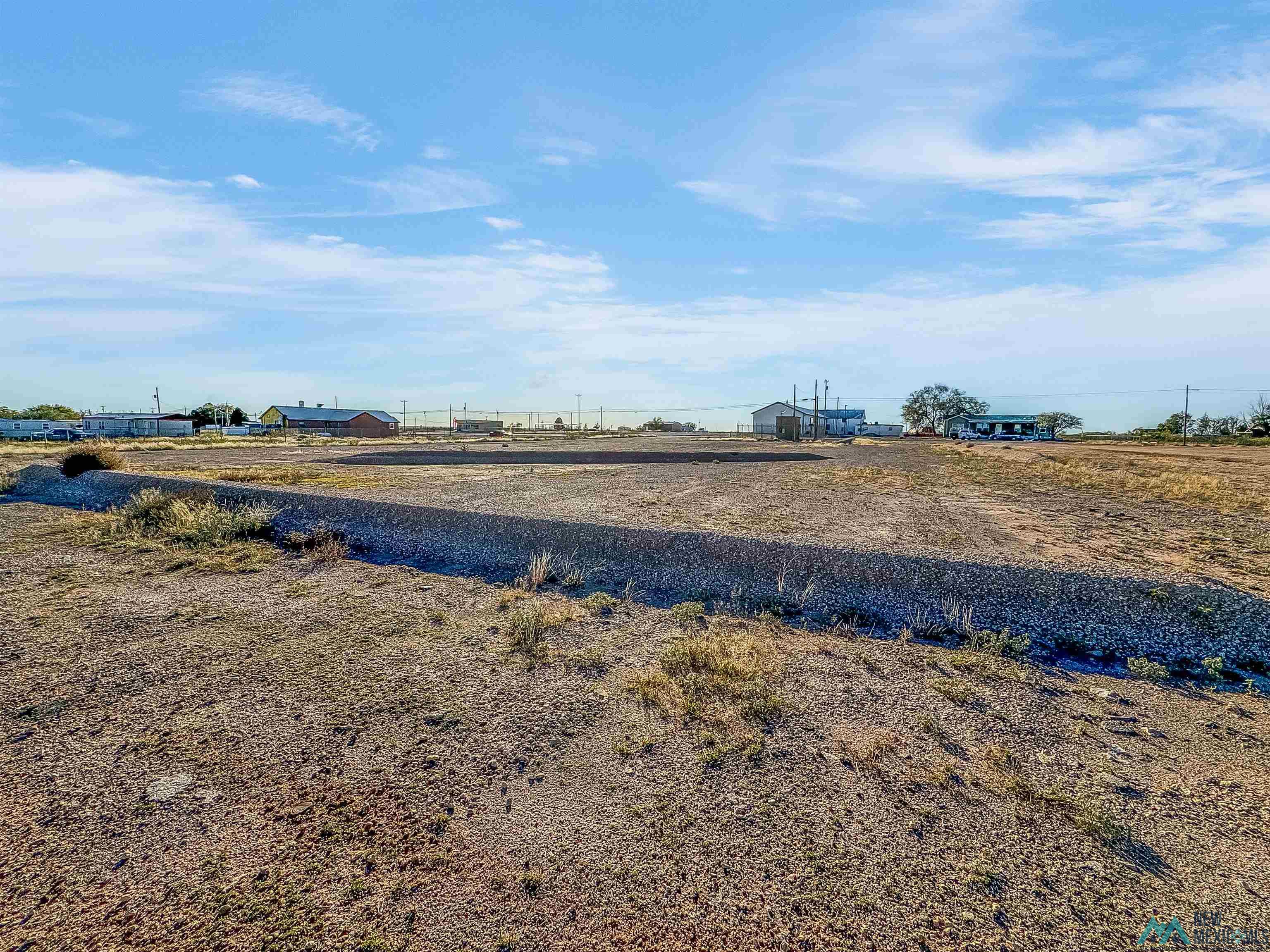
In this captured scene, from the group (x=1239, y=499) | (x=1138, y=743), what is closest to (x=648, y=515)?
(x=1138, y=743)

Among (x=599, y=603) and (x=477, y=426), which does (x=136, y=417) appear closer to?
(x=477, y=426)

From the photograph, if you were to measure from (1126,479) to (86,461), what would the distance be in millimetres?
32826

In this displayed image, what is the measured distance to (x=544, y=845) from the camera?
2857 mm

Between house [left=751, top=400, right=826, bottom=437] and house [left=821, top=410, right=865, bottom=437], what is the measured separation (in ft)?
3.90

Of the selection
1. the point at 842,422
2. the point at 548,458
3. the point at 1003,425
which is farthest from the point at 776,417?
the point at 548,458

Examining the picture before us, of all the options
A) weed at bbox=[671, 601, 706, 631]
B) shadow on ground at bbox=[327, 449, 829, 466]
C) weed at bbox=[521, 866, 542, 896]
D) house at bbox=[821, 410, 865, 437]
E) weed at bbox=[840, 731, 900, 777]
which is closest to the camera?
weed at bbox=[521, 866, 542, 896]

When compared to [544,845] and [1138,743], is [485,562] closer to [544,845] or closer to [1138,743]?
[544,845]

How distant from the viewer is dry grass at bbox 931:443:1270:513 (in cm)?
1455

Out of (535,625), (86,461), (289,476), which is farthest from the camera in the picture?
(289,476)

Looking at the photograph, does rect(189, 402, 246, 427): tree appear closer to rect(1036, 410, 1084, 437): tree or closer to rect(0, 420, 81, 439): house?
rect(0, 420, 81, 439): house

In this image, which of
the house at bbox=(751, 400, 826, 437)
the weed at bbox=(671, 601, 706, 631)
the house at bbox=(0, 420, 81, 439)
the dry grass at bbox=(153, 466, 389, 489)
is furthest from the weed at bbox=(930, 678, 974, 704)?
the house at bbox=(0, 420, 81, 439)

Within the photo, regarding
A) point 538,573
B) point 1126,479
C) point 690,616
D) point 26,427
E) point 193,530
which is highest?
point 26,427

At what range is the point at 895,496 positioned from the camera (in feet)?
50.9

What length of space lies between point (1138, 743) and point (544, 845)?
4.00 m
